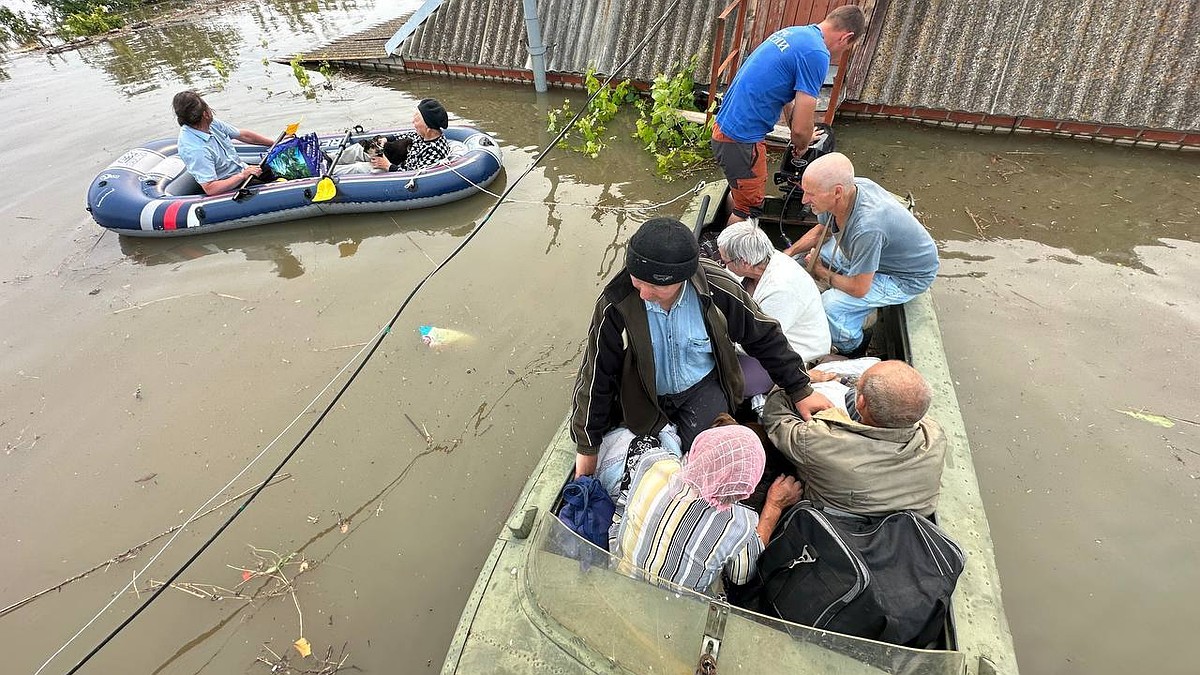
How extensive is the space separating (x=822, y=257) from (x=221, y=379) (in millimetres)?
4963

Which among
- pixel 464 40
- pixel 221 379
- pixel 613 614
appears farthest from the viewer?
pixel 464 40

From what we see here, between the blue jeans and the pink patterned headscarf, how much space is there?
1920 mm

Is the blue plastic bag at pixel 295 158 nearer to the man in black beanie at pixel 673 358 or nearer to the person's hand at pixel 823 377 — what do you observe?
the man in black beanie at pixel 673 358

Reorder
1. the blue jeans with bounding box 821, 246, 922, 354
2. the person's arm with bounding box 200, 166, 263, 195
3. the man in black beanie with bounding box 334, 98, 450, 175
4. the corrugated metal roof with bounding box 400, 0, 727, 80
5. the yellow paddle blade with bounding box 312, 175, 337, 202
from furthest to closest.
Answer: the corrugated metal roof with bounding box 400, 0, 727, 80, the man in black beanie with bounding box 334, 98, 450, 175, the person's arm with bounding box 200, 166, 263, 195, the yellow paddle blade with bounding box 312, 175, 337, 202, the blue jeans with bounding box 821, 246, 922, 354

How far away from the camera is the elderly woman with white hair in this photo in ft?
9.71

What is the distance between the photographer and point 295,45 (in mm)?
12555

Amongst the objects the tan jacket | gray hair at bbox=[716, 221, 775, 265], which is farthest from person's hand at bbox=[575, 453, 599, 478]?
gray hair at bbox=[716, 221, 775, 265]

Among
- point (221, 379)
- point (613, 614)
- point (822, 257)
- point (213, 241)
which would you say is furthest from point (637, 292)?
point (213, 241)

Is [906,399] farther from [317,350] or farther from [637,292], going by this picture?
[317,350]

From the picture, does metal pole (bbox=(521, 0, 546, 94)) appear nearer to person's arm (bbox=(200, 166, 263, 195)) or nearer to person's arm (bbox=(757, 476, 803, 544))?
person's arm (bbox=(200, 166, 263, 195))

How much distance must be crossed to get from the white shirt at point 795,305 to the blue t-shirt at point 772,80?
2.01 meters

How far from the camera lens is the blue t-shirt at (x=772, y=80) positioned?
4.22 meters

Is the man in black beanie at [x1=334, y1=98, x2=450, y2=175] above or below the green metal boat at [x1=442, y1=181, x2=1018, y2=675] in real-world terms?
above

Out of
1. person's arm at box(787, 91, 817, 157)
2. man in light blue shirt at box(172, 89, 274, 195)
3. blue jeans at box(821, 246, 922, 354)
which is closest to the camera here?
blue jeans at box(821, 246, 922, 354)
